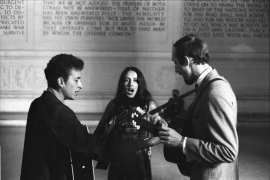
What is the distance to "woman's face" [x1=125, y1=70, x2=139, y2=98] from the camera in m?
3.33

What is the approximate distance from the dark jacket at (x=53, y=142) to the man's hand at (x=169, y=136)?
0.42m

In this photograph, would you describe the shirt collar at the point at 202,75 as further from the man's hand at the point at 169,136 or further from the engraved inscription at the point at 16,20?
the engraved inscription at the point at 16,20

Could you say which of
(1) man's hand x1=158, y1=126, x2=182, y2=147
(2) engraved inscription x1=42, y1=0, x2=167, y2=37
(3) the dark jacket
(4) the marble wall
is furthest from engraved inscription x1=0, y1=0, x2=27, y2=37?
(1) man's hand x1=158, y1=126, x2=182, y2=147

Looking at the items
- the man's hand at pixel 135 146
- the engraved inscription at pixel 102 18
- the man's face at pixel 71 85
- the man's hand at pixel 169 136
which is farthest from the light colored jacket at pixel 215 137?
the engraved inscription at pixel 102 18

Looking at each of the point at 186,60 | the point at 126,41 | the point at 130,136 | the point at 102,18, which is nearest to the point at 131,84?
the point at 130,136

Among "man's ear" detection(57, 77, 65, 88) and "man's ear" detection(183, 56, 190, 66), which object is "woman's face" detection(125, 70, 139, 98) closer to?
"man's ear" detection(57, 77, 65, 88)

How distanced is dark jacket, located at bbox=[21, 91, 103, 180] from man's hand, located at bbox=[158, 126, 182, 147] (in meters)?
0.42

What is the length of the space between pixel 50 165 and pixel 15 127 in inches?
270

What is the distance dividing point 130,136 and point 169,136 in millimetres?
1138

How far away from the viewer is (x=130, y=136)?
2869mm

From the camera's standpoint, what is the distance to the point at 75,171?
77.7 inches

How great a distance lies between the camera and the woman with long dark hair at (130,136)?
2.20m

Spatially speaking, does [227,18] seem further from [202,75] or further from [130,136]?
[202,75]

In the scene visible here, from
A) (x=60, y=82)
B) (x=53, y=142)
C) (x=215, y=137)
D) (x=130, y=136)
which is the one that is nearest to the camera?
(x=215, y=137)
